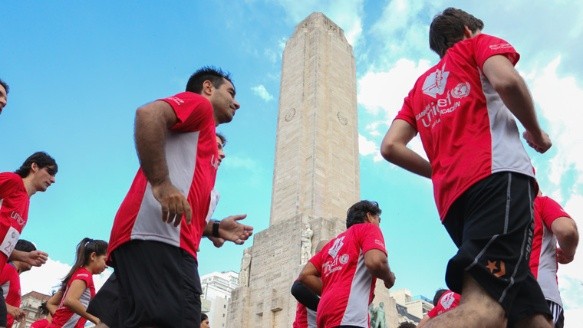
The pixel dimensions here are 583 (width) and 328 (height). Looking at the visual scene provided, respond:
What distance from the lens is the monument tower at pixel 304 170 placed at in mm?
21000

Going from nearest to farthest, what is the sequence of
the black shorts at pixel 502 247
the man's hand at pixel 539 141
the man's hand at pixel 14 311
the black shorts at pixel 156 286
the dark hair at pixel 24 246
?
the black shorts at pixel 502 247 → the black shorts at pixel 156 286 → the man's hand at pixel 539 141 → the man's hand at pixel 14 311 → the dark hair at pixel 24 246

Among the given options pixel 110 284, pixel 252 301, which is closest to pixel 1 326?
pixel 110 284

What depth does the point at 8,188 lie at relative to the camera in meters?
5.17

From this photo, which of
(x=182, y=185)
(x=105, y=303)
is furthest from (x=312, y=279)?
(x=182, y=185)

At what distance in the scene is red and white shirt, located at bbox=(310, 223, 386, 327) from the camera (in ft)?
14.3

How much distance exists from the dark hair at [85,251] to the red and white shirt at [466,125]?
14.5 ft

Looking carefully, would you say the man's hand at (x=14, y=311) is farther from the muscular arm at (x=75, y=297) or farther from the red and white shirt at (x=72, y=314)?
the muscular arm at (x=75, y=297)

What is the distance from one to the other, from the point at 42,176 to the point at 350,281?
10.7ft

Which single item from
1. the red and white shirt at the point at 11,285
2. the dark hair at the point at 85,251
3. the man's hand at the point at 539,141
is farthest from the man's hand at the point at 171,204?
the red and white shirt at the point at 11,285

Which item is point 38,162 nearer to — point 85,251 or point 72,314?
point 85,251

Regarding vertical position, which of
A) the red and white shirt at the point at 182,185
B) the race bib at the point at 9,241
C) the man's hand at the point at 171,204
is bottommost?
the man's hand at the point at 171,204

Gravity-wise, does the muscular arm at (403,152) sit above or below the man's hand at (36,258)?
below

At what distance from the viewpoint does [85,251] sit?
6.26 meters

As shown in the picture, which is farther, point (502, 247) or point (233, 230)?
point (233, 230)
